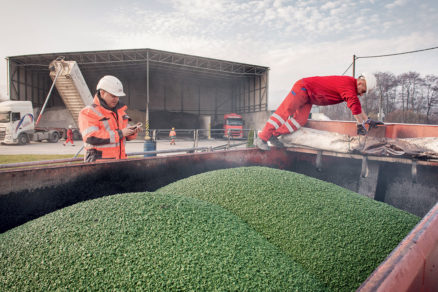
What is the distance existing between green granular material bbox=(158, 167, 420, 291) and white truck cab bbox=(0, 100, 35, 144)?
13.4m

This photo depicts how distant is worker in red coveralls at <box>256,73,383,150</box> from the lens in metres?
2.75

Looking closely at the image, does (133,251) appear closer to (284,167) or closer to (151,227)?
(151,227)

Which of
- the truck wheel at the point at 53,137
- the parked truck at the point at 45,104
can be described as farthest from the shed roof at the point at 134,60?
the truck wheel at the point at 53,137

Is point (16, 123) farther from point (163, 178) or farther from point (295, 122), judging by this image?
point (295, 122)

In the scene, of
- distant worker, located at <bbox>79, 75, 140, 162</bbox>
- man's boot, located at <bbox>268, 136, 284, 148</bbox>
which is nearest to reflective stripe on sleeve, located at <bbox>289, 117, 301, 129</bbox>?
man's boot, located at <bbox>268, 136, 284, 148</bbox>

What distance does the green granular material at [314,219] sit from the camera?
4.30ft

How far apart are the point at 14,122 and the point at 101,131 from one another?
494 inches

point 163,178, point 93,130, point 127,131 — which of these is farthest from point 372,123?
point 93,130

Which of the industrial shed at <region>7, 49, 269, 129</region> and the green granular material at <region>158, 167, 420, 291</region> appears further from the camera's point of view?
the industrial shed at <region>7, 49, 269, 129</region>

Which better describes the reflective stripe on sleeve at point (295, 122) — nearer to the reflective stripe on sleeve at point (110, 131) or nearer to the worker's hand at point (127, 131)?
the worker's hand at point (127, 131)

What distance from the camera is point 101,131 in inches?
97.9

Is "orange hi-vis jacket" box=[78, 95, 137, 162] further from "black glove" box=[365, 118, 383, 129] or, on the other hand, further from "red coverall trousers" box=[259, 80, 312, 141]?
"black glove" box=[365, 118, 383, 129]

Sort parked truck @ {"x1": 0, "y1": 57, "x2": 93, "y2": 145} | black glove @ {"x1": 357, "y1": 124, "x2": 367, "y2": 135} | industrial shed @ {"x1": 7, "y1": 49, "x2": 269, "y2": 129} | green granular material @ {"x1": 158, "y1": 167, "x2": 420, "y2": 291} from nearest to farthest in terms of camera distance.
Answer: green granular material @ {"x1": 158, "y1": 167, "x2": 420, "y2": 291}
black glove @ {"x1": 357, "y1": 124, "x2": 367, "y2": 135}
parked truck @ {"x1": 0, "y1": 57, "x2": 93, "y2": 145}
industrial shed @ {"x1": 7, "y1": 49, "x2": 269, "y2": 129}

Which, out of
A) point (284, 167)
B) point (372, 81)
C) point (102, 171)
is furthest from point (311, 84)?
point (102, 171)
